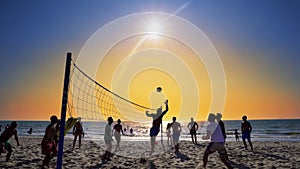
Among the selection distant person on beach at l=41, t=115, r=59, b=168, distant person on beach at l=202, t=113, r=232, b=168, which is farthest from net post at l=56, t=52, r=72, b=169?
distant person on beach at l=202, t=113, r=232, b=168

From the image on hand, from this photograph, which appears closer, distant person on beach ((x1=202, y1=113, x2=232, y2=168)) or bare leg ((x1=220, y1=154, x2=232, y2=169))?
bare leg ((x1=220, y1=154, x2=232, y2=169))

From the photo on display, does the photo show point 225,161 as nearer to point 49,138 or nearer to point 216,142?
point 216,142

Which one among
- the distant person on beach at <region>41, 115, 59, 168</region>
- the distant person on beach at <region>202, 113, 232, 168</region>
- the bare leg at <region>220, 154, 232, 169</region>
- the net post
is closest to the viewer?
the net post

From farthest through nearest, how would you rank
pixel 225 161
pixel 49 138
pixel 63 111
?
pixel 49 138 → pixel 225 161 → pixel 63 111

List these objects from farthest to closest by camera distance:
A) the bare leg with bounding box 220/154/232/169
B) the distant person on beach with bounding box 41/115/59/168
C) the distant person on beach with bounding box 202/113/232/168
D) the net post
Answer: the distant person on beach with bounding box 41/115/59/168
the distant person on beach with bounding box 202/113/232/168
the bare leg with bounding box 220/154/232/169
the net post

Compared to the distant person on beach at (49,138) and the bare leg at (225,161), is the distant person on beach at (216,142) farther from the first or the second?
the distant person on beach at (49,138)

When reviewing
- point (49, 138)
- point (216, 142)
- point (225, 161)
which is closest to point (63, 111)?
point (49, 138)

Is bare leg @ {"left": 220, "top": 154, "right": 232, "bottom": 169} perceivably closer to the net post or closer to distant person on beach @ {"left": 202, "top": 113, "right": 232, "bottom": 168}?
distant person on beach @ {"left": 202, "top": 113, "right": 232, "bottom": 168}

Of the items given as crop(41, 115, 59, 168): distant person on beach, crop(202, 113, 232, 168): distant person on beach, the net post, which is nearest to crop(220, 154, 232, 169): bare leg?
crop(202, 113, 232, 168): distant person on beach

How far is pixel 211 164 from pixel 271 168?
1533 millimetres

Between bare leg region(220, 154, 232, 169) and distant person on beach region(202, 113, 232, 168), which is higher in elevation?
distant person on beach region(202, 113, 232, 168)

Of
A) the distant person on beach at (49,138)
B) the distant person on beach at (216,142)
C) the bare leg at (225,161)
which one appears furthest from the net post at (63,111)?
the bare leg at (225,161)

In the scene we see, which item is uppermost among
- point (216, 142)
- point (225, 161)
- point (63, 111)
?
point (63, 111)

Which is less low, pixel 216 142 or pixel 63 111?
pixel 63 111
